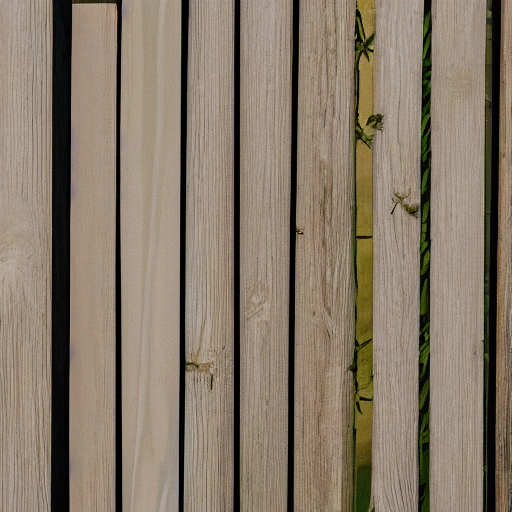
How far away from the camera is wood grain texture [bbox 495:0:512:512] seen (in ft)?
3.81

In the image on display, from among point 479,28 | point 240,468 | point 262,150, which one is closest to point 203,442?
point 240,468

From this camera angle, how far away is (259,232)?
3.76 feet

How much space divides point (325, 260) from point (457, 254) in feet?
0.98

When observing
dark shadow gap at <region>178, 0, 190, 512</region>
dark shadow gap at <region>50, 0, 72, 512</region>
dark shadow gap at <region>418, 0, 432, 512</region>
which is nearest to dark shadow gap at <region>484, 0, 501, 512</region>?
dark shadow gap at <region>418, 0, 432, 512</region>

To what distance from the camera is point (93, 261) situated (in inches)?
44.7

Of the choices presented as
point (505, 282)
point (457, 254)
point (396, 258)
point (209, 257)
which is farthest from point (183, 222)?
point (505, 282)

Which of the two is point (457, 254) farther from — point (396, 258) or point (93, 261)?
point (93, 261)

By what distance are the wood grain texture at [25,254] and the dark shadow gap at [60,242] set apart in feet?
0.07

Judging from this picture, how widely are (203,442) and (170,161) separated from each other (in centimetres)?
63

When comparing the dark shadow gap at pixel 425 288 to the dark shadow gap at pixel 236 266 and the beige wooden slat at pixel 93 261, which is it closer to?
the dark shadow gap at pixel 236 266

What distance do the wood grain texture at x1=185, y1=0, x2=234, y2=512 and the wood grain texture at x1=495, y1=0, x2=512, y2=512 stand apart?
2.02 ft

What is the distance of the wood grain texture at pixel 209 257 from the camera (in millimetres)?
1132

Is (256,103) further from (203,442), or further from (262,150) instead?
(203,442)

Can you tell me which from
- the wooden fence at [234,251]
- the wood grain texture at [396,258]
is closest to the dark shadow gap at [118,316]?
the wooden fence at [234,251]
